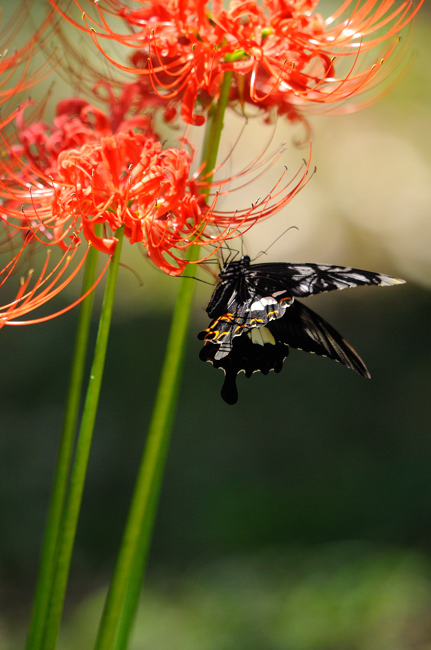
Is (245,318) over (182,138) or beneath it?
beneath

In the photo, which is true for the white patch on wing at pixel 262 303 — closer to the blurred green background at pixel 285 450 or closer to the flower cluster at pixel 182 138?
the flower cluster at pixel 182 138

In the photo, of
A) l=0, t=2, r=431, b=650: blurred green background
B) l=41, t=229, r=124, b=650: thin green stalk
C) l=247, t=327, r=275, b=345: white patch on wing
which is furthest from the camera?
l=0, t=2, r=431, b=650: blurred green background

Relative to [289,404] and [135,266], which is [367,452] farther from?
[135,266]

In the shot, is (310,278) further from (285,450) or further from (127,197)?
(285,450)

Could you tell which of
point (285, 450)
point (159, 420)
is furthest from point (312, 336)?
point (285, 450)

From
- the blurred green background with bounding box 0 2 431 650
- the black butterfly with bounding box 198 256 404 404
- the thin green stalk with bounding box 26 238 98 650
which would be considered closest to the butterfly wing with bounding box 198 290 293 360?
the black butterfly with bounding box 198 256 404 404

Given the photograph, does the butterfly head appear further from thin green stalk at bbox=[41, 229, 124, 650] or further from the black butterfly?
thin green stalk at bbox=[41, 229, 124, 650]

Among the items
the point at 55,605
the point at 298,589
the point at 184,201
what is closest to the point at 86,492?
the point at 298,589
